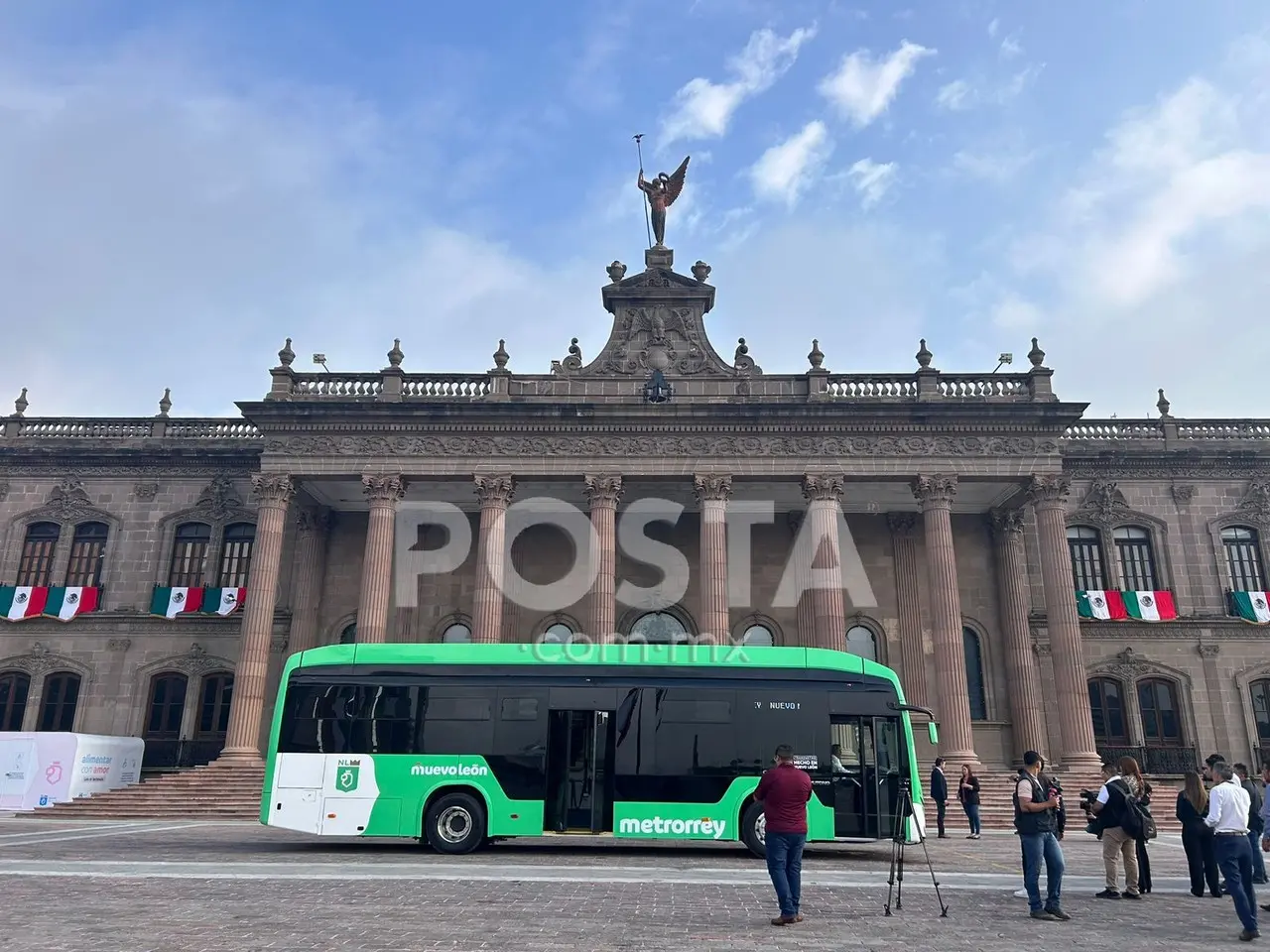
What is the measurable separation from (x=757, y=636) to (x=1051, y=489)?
10.8 meters

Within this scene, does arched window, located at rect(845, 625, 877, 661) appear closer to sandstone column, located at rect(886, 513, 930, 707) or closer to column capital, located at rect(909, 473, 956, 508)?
sandstone column, located at rect(886, 513, 930, 707)

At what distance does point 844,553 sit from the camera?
33219mm

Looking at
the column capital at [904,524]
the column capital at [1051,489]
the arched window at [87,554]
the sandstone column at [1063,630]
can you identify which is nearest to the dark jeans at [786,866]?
the sandstone column at [1063,630]

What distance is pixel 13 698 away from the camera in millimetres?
33281

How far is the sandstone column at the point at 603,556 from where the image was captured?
28.1m

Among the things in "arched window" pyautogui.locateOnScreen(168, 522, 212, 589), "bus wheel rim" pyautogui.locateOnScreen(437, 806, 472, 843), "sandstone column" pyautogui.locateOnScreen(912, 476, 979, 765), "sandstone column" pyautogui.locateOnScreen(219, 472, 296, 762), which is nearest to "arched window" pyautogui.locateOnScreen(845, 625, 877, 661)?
"sandstone column" pyautogui.locateOnScreen(912, 476, 979, 765)

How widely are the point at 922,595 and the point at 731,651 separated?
17051 millimetres


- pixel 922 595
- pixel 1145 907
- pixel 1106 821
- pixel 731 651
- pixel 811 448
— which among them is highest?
pixel 811 448

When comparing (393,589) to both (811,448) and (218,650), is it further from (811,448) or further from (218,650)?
(811,448)

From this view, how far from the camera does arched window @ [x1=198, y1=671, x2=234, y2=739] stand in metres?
32.9

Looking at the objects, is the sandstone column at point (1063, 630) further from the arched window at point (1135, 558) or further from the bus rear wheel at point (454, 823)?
the bus rear wheel at point (454, 823)

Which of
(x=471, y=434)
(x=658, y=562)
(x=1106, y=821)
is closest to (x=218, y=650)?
(x=471, y=434)

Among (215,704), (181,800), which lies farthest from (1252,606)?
(215,704)

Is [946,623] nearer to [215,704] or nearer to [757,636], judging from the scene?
[757,636]
